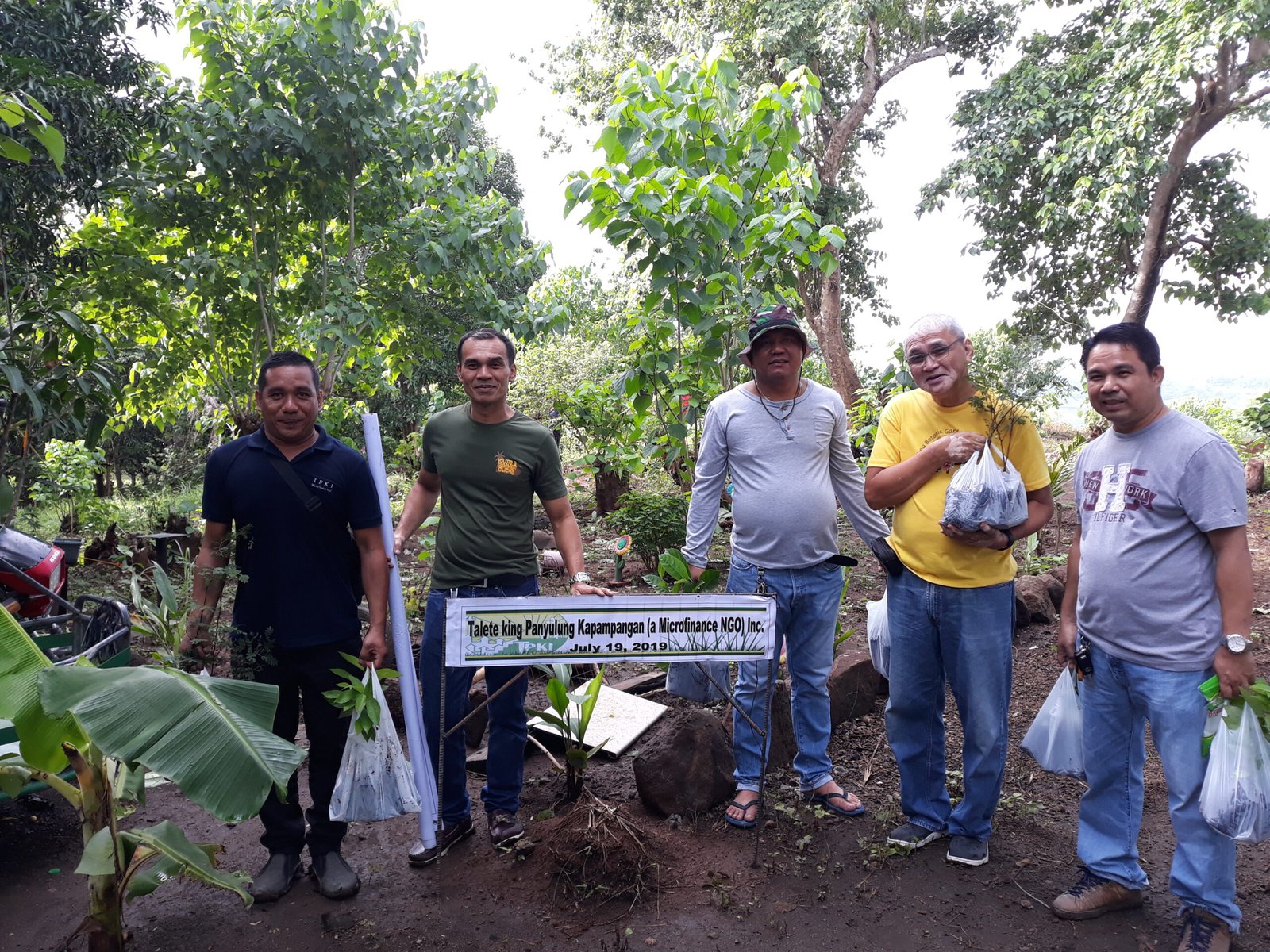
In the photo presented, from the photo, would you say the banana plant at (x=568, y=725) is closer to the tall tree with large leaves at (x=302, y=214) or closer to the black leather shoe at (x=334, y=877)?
the black leather shoe at (x=334, y=877)

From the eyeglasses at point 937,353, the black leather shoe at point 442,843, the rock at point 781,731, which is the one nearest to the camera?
the eyeglasses at point 937,353

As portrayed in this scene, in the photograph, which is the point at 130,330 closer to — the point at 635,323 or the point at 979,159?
the point at 635,323

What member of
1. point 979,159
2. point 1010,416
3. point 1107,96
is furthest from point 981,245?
point 1010,416

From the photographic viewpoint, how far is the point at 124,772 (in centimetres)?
261

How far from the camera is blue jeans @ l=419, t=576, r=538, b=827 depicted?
315 centimetres

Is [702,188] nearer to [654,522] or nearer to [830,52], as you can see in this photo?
[654,522]

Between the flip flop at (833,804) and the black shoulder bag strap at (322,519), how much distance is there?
199 cm

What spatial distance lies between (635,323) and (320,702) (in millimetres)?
3207

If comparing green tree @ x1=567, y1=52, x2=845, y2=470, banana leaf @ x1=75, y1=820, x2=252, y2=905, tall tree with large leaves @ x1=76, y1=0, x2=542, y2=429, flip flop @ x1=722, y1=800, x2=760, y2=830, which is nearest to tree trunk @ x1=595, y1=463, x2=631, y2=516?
tall tree with large leaves @ x1=76, y1=0, x2=542, y2=429

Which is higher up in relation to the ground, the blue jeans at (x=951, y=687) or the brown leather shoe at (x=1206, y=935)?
the blue jeans at (x=951, y=687)

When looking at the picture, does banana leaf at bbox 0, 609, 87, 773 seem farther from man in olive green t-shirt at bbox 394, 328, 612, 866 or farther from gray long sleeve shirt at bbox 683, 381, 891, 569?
gray long sleeve shirt at bbox 683, 381, 891, 569

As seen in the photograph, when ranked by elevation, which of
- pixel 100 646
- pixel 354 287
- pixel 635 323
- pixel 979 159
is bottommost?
pixel 100 646

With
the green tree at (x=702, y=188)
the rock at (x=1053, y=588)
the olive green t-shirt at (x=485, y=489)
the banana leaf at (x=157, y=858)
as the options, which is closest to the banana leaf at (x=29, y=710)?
the banana leaf at (x=157, y=858)

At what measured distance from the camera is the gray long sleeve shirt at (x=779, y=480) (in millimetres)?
3221
